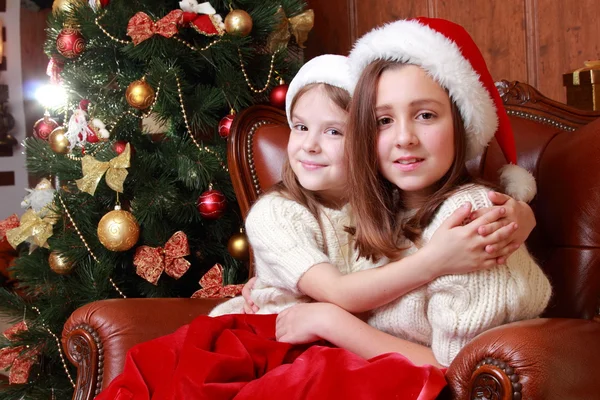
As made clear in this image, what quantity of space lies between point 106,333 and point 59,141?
1.00m

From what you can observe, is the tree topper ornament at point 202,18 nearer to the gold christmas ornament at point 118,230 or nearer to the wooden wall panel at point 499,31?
the gold christmas ornament at point 118,230

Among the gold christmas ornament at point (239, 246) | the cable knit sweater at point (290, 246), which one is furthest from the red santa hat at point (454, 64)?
the gold christmas ornament at point (239, 246)

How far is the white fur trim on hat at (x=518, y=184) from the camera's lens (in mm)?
1391

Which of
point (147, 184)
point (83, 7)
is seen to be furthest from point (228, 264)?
point (83, 7)

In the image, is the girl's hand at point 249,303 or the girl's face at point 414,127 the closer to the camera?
the girl's face at point 414,127

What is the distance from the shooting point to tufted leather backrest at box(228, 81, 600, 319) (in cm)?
154

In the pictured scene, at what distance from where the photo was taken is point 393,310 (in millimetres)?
1375

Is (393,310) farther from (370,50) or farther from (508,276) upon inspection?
(370,50)

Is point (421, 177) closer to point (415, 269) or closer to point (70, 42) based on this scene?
point (415, 269)

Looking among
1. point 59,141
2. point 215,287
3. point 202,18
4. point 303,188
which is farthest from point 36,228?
point 303,188

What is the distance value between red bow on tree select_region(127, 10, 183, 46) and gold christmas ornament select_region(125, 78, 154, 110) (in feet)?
0.43

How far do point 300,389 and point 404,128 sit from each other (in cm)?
52

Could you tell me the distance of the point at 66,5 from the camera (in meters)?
2.40

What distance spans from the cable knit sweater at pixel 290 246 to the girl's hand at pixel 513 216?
334 mm
